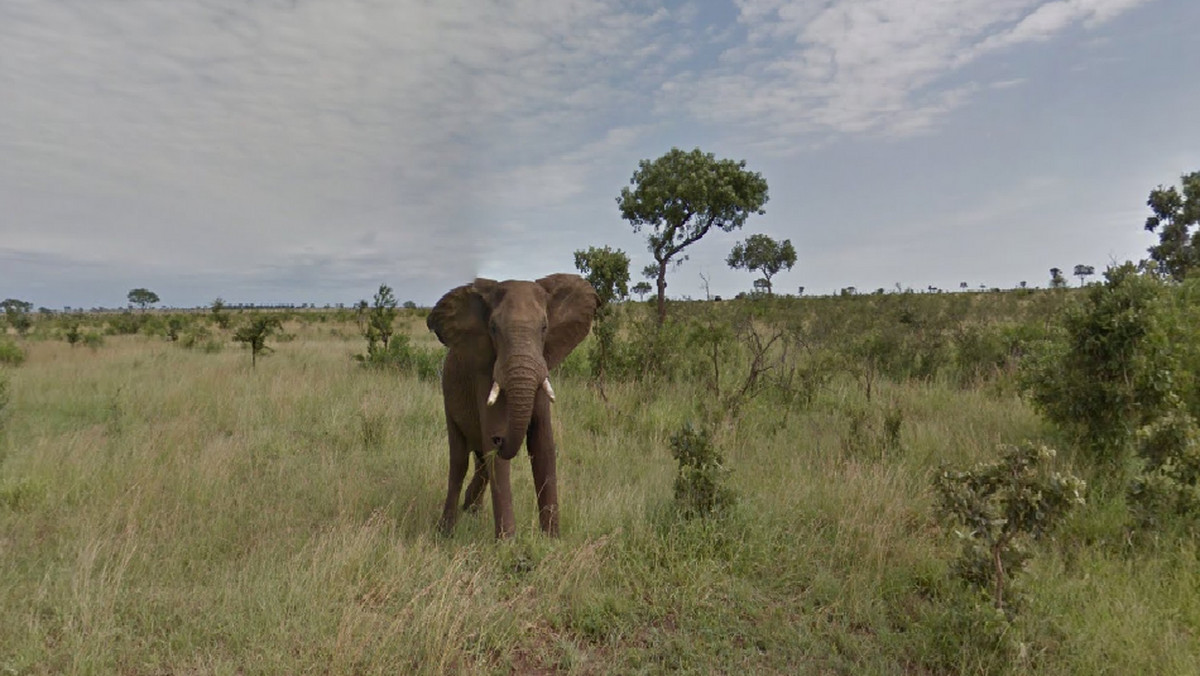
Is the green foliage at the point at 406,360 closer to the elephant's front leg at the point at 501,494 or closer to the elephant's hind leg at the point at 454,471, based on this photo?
the elephant's hind leg at the point at 454,471

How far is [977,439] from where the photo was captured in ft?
19.8

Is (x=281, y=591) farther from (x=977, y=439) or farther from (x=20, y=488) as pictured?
(x=977, y=439)

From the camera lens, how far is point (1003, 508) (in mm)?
2941

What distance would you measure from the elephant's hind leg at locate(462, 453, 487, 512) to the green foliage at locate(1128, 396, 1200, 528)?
4961mm

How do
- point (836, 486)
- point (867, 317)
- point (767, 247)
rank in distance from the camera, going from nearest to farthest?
point (836, 486)
point (867, 317)
point (767, 247)

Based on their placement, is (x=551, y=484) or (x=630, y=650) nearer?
(x=630, y=650)

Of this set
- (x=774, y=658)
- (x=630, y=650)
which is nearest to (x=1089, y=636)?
(x=774, y=658)

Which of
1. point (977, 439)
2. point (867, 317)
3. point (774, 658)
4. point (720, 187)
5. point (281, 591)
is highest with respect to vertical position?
point (720, 187)

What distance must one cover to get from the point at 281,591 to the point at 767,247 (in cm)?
4542

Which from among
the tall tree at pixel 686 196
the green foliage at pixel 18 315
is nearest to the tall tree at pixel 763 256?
the tall tree at pixel 686 196

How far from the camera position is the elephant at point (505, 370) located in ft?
11.6

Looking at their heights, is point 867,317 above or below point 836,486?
above

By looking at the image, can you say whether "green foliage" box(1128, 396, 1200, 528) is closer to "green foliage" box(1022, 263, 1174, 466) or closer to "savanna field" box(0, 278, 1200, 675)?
"savanna field" box(0, 278, 1200, 675)

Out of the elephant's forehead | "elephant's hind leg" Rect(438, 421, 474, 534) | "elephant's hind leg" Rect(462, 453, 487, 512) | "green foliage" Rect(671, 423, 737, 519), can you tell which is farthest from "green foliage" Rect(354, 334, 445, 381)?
"green foliage" Rect(671, 423, 737, 519)
